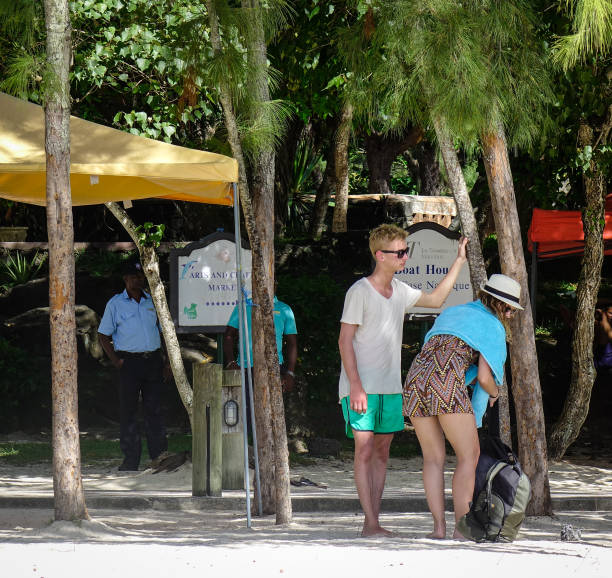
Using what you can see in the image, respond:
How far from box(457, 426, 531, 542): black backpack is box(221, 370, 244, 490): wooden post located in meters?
2.85

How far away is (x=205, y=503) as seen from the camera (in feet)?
26.0

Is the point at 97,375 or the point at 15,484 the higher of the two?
the point at 97,375

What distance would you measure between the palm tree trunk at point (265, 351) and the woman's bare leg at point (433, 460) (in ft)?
4.40

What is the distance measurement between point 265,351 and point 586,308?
14.2 feet

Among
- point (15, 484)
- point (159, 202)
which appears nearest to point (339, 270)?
point (159, 202)

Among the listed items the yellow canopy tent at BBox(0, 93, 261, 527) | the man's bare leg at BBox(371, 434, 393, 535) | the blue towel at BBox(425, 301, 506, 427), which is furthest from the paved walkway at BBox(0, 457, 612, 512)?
the blue towel at BBox(425, 301, 506, 427)

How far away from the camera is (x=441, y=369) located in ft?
18.8

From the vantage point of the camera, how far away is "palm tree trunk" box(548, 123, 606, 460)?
9.92 metres

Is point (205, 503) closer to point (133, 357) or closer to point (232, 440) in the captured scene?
point (232, 440)

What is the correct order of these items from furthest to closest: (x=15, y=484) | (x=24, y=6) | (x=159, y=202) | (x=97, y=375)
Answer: (x=159, y=202) < (x=97, y=375) < (x=15, y=484) < (x=24, y=6)

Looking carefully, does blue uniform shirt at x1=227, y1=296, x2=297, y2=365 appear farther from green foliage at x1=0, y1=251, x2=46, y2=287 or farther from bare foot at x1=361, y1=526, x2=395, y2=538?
green foliage at x1=0, y1=251, x2=46, y2=287

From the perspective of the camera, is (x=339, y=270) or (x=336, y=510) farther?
(x=339, y=270)

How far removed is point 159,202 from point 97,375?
275 inches

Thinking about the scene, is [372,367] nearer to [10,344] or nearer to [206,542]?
[206,542]
